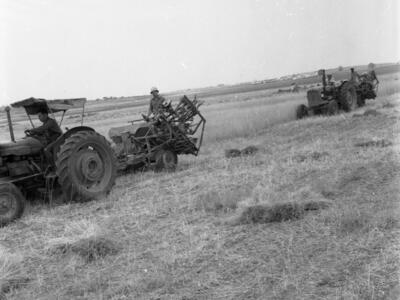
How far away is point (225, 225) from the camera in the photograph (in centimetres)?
564

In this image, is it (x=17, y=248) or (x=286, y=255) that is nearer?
(x=286, y=255)

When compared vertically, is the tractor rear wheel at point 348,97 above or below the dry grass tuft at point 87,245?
above

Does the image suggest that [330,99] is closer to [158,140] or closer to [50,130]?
[158,140]

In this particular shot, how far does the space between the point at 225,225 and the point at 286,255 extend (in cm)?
129

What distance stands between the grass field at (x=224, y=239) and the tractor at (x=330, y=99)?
1008cm

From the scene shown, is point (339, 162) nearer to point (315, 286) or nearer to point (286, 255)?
point (286, 255)

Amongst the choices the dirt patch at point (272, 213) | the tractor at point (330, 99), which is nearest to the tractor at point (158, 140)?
the dirt patch at point (272, 213)

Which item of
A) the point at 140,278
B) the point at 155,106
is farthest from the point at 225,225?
the point at 155,106

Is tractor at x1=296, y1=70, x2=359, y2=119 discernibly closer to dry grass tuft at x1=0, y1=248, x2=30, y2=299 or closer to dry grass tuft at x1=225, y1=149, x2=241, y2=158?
dry grass tuft at x1=225, y1=149, x2=241, y2=158

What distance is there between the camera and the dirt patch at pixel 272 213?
5.60 meters

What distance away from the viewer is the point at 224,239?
16.8 ft

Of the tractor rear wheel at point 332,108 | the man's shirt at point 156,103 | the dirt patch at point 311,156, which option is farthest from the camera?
the tractor rear wheel at point 332,108

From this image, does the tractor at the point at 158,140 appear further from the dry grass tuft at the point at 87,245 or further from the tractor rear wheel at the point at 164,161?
the dry grass tuft at the point at 87,245

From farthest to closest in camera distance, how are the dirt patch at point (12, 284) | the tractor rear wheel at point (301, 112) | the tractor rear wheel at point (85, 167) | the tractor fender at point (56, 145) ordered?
the tractor rear wheel at point (301, 112) → the tractor fender at point (56, 145) → the tractor rear wheel at point (85, 167) → the dirt patch at point (12, 284)
